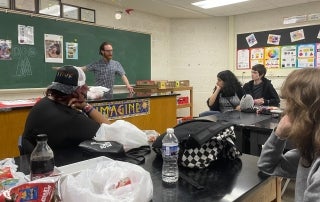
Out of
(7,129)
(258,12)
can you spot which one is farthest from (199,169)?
(258,12)

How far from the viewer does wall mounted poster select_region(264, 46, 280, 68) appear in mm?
5117

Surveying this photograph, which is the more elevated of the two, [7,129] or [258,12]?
[258,12]

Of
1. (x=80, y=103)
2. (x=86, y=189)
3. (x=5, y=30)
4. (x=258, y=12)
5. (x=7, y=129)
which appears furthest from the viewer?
(x=258, y=12)

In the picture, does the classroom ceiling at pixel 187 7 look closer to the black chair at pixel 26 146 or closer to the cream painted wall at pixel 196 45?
the cream painted wall at pixel 196 45

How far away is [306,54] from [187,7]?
87.7 inches

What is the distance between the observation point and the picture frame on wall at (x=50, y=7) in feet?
12.8

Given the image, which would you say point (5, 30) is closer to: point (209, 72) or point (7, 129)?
point (7, 129)

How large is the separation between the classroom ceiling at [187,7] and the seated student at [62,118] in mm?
3330

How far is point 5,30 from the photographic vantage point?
3.55 m

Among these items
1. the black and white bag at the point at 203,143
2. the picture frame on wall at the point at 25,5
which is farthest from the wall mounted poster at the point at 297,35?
the black and white bag at the point at 203,143

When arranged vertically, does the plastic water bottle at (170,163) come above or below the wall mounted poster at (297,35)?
below

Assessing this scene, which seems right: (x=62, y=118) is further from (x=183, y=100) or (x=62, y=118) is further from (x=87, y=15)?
(x=183, y=100)

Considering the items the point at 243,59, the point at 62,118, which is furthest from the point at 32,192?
the point at 243,59

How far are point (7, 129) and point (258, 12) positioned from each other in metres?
4.67
